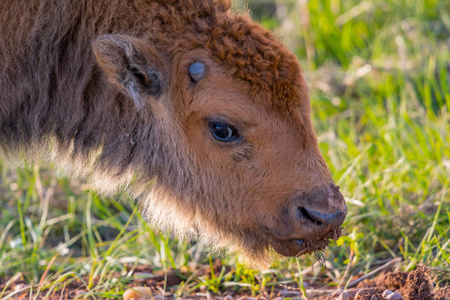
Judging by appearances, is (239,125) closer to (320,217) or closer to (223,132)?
(223,132)

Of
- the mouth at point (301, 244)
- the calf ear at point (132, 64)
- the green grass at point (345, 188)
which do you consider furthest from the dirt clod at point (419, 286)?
the calf ear at point (132, 64)

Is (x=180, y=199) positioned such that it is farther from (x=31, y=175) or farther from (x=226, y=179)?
(x=31, y=175)

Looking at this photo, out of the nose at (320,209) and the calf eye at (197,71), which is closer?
the nose at (320,209)

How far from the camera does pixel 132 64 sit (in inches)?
149

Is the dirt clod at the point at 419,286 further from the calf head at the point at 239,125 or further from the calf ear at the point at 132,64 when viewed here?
the calf ear at the point at 132,64

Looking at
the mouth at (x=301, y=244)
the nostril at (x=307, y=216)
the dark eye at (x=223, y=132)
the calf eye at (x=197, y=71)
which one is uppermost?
the calf eye at (x=197, y=71)

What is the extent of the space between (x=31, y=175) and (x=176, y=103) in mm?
3288

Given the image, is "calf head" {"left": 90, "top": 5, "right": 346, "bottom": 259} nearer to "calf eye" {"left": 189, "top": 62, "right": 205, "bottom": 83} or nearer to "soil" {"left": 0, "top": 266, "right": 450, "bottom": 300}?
"calf eye" {"left": 189, "top": 62, "right": 205, "bottom": 83}

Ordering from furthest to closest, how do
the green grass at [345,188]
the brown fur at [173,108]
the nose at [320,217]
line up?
the green grass at [345,188] < the brown fur at [173,108] < the nose at [320,217]

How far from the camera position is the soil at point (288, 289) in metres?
3.81

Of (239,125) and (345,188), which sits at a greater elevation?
(239,125)

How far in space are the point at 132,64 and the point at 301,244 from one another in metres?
1.50

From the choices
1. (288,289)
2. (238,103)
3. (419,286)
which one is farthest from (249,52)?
(288,289)

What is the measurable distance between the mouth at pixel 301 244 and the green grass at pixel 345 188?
0.41 m
